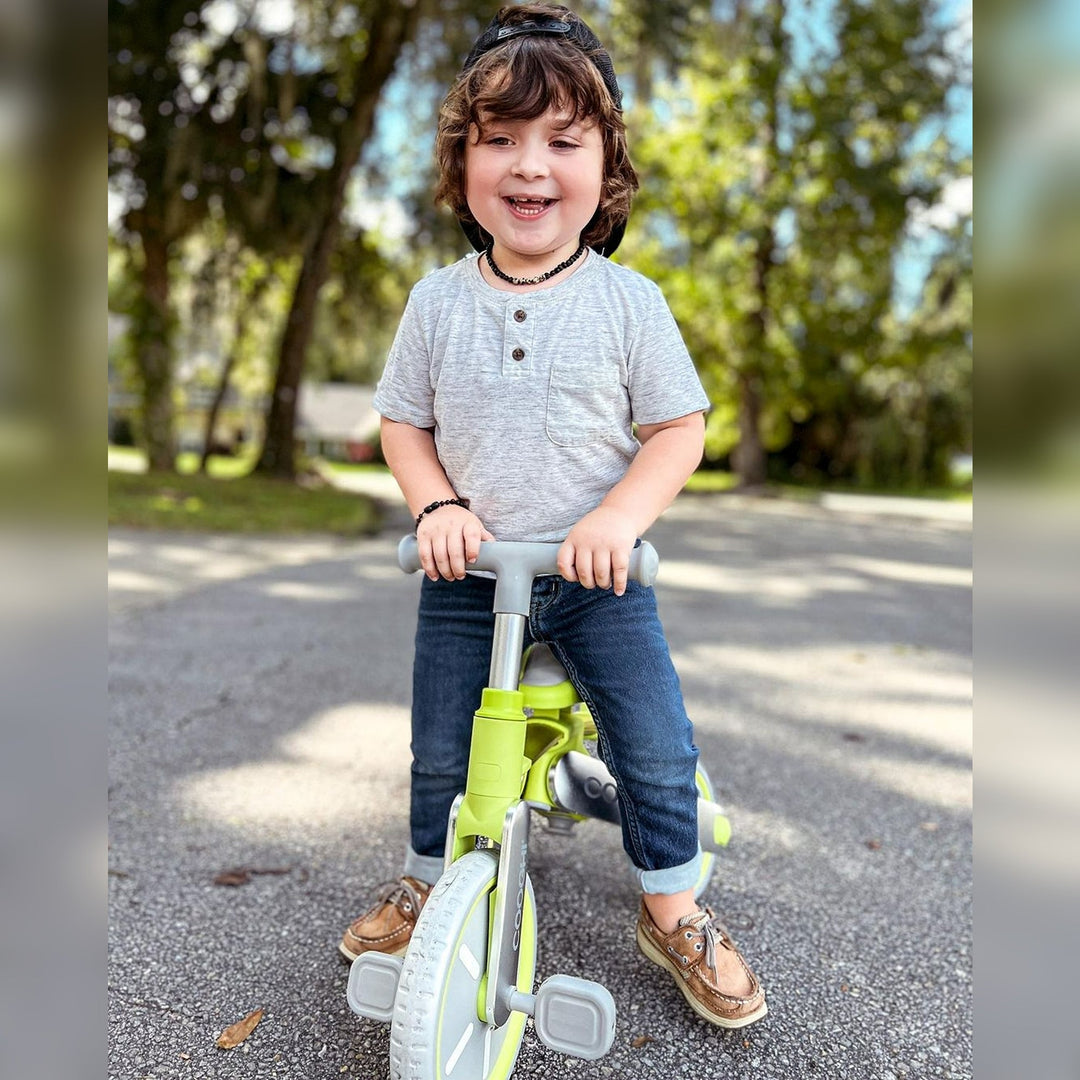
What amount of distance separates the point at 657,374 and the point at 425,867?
99 cm

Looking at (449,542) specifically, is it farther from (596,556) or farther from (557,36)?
(557,36)

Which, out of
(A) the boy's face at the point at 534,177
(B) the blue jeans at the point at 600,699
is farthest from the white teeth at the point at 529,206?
(B) the blue jeans at the point at 600,699

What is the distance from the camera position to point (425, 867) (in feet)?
6.19

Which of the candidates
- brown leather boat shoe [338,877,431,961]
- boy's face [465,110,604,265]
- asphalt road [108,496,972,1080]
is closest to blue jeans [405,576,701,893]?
brown leather boat shoe [338,877,431,961]

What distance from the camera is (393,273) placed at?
44.4 ft

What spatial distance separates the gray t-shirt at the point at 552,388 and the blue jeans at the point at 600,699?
0.15 m

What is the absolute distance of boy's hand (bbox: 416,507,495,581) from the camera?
58.3 inches

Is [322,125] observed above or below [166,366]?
above

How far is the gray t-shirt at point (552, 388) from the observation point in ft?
5.44

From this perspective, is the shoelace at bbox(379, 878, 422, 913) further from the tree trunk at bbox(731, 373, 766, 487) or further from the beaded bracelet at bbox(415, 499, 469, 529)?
the tree trunk at bbox(731, 373, 766, 487)

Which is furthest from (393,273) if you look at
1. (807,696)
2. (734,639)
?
(807,696)

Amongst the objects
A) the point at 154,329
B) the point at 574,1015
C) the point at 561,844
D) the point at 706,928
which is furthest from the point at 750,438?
the point at 574,1015
